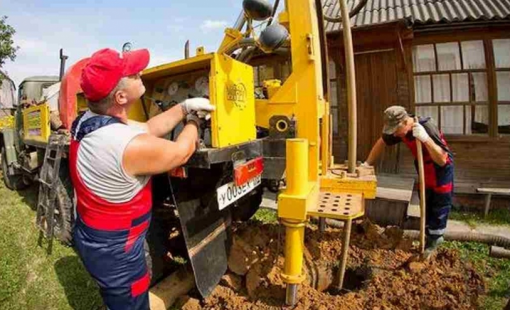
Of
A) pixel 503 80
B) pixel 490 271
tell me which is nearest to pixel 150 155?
pixel 490 271

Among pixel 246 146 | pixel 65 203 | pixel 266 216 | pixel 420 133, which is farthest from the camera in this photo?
pixel 266 216

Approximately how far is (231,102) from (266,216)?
10.9ft

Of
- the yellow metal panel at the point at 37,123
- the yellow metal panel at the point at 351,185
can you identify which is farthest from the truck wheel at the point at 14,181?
the yellow metal panel at the point at 351,185

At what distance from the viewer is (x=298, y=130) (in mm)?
2840

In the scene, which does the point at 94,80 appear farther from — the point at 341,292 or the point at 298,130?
the point at 341,292

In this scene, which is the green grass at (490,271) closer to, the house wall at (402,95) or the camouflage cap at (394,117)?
the camouflage cap at (394,117)

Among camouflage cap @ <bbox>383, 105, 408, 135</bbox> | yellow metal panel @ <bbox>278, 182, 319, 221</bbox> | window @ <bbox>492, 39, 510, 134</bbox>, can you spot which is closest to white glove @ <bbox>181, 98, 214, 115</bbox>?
yellow metal panel @ <bbox>278, 182, 319, 221</bbox>

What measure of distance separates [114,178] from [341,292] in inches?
96.1

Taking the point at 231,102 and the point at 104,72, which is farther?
the point at 231,102

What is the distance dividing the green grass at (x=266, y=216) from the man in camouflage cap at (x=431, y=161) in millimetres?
2017

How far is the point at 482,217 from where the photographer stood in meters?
5.83

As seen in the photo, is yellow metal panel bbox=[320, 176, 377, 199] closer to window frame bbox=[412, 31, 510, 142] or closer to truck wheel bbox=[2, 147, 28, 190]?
window frame bbox=[412, 31, 510, 142]

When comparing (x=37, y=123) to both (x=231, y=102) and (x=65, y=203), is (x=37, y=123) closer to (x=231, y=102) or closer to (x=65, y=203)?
(x=65, y=203)

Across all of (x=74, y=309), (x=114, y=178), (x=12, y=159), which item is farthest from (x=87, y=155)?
(x=12, y=159)
